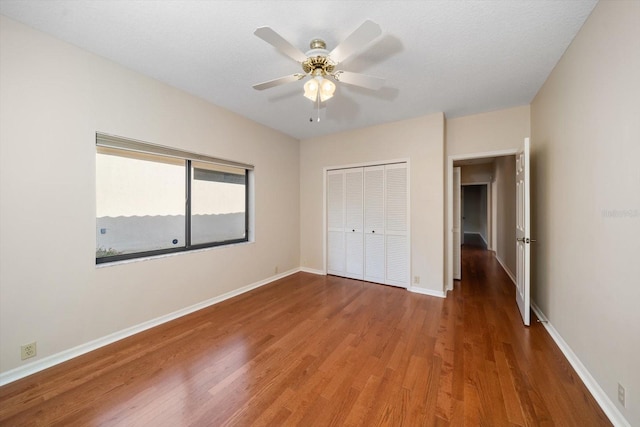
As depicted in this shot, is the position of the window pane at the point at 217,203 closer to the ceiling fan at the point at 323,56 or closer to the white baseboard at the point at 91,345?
the white baseboard at the point at 91,345

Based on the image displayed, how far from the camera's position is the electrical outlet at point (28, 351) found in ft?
5.93

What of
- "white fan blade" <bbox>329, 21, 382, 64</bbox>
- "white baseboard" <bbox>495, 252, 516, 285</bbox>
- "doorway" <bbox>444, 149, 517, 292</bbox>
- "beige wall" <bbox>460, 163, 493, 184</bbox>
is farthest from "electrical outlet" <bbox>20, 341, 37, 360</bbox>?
"beige wall" <bbox>460, 163, 493, 184</bbox>

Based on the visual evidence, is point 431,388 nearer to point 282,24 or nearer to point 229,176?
point 282,24

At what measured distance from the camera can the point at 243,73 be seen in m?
2.43

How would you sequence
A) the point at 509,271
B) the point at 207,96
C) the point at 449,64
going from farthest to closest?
the point at 509,271, the point at 207,96, the point at 449,64

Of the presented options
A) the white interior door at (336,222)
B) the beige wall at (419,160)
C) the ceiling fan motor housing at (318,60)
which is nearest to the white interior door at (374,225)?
the beige wall at (419,160)

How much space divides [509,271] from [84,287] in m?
6.23

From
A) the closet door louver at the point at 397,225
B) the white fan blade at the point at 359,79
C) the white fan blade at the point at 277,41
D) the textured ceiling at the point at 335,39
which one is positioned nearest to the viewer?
the white fan blade at the point at 277,41

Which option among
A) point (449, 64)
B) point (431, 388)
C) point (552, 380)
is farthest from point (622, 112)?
point (431, 388)

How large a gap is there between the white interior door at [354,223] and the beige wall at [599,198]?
2403 millimetres

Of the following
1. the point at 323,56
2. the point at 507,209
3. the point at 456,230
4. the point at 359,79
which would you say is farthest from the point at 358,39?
the point at 507,209

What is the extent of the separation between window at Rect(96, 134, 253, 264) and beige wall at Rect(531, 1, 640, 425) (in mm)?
3724

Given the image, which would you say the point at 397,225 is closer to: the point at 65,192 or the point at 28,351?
the point at 65,192

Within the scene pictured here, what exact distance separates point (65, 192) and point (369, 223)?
3.69 metres
